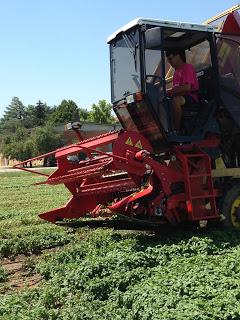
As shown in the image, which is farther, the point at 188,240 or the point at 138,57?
the point at 138,57

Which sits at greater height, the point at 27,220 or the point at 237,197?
the point at 237,197

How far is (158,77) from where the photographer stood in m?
7.79

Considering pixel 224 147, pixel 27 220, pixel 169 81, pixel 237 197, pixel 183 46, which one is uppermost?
pixel 183 46

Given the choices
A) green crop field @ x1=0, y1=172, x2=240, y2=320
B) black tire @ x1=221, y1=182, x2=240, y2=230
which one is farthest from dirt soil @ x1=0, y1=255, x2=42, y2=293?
black tire @ x1=221, y1=182, x2=240, y2=230

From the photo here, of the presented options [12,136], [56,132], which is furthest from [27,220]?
[12,136]

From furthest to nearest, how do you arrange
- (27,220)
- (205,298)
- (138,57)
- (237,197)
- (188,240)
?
(27,220) → (237,197) → (138,57) → (188,240) → (205,298)

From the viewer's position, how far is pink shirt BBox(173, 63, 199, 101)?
8.05m

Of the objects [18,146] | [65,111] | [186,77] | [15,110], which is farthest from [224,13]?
[15,110]

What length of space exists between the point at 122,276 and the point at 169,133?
9.89 feet

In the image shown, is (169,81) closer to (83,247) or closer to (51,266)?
(83,247)

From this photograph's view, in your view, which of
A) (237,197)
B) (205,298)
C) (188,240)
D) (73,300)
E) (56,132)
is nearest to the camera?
(205,298)

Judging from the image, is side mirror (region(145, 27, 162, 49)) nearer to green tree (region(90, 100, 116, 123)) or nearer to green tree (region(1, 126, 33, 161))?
green tree (region(1, 126, 33, 161))

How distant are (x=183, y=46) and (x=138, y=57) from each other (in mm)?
1206

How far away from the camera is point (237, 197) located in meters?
8.41
